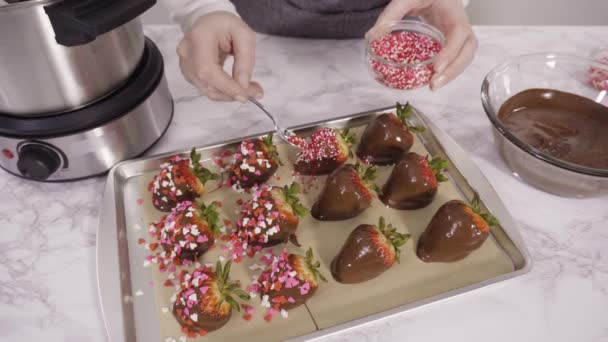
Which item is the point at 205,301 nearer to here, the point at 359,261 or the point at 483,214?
the point at 359,261

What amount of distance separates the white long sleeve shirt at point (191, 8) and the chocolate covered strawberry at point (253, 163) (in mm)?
320

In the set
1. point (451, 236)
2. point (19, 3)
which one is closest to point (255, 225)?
point (451, 236)

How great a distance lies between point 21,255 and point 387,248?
2.23ft

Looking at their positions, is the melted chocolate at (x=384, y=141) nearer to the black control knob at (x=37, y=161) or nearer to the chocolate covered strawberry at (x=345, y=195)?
the chocolate covered strawberry at (x=345, y=195)

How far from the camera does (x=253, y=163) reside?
952 millimetres

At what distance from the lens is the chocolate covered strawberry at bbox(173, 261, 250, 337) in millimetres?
752

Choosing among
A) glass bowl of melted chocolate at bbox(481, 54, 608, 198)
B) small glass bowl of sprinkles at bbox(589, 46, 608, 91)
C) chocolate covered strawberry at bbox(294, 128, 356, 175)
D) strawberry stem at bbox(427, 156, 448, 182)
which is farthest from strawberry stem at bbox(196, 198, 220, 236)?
small glass bowl of sprinkles at bbox(589, 46, 608, 91)

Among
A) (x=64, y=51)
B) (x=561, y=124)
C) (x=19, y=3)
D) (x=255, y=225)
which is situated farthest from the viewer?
(x=561, y=124)

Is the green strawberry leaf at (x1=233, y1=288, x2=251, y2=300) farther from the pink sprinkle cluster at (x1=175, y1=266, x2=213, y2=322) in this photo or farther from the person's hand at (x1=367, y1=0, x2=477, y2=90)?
the person's hand at (x1=367, y1=0, x2=477, y2=90)

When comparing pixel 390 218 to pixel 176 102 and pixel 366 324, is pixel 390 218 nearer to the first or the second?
pixel 366 324

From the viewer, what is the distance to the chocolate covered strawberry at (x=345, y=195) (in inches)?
35.3

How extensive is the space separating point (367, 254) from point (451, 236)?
16cm

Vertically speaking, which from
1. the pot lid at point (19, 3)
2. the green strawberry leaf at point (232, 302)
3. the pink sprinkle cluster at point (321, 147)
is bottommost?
the green strawberry leaf at point (232, 302)

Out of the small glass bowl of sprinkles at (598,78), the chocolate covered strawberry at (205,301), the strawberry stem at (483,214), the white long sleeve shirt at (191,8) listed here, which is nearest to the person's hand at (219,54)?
the white long sleeve shirt at (191,8)
